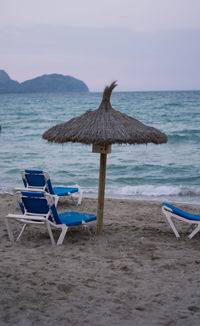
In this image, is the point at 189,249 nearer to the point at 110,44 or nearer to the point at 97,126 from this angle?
the point at 97,126

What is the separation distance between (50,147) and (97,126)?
13686 millimetres

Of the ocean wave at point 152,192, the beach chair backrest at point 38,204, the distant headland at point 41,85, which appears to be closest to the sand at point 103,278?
the beach chair backrest at point 38,204

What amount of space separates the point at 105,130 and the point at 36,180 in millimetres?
1625

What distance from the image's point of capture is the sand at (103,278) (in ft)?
10.4

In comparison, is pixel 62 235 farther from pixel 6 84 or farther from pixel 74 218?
pixel 6 84

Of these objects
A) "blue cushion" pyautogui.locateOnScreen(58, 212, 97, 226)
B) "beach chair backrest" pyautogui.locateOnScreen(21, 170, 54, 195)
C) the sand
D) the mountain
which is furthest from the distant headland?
the sand

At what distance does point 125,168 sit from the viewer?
44.6 feet

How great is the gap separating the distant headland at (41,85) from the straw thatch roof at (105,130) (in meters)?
117

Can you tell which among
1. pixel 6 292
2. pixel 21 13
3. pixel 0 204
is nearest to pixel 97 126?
pixel 6 292

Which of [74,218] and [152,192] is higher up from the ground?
[74,218]

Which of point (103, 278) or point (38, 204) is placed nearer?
point (103, 278)

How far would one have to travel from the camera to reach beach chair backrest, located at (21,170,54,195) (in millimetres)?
5914

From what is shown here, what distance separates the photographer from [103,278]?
156 inches

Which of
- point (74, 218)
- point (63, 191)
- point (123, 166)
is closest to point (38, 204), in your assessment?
point (74, 218)
